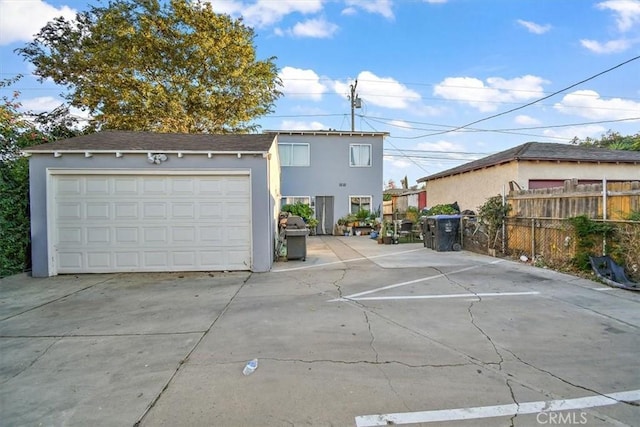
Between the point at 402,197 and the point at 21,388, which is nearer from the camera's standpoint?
the point at 21,388

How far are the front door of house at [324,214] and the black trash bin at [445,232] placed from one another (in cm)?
793

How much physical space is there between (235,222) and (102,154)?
A: 3533 millimetres

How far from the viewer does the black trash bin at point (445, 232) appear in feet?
39.3

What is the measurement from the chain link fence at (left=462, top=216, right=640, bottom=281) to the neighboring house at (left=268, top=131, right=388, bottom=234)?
7753mm

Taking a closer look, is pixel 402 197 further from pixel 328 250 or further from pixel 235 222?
pixel 235 222

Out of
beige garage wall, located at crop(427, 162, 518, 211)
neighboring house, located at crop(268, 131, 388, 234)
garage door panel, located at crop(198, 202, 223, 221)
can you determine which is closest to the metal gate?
neighboring house, located at crop(268, 131, 388, 234)

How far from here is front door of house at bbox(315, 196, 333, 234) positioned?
19.4m

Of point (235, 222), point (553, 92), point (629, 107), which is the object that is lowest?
point (235, 222)

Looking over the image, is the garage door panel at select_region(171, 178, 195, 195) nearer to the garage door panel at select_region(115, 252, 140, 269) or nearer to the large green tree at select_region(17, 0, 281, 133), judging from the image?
the garage door panel at select_region(115, 252, 140, 269)

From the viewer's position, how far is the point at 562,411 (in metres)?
2.51

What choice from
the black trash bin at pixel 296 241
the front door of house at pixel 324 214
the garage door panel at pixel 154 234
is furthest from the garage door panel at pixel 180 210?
the front door of house at pixel 324 214

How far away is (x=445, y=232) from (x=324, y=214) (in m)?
8.60

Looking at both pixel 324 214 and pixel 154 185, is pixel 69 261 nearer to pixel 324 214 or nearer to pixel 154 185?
pixel 154 185

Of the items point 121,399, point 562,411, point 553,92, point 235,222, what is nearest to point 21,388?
point 121,399
